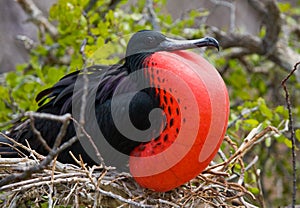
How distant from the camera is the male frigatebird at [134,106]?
54.5 inches

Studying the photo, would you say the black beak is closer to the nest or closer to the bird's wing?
the bird's wing

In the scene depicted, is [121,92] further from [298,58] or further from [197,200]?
[298,58]

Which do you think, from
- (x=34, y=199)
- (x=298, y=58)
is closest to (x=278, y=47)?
(x=298, y=58)

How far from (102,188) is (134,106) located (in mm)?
220

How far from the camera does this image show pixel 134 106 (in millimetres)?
1420

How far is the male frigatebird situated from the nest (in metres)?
0.05

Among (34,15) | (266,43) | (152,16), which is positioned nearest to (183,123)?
(152,16)

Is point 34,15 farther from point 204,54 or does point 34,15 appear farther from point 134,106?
point 134,106

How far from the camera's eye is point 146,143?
1425 millimetres

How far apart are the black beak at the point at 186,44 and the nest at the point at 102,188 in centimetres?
30

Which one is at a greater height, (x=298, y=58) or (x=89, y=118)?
(x=89, y=118)

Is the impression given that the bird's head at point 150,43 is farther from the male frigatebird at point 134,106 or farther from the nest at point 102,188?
the nest at point 102,188

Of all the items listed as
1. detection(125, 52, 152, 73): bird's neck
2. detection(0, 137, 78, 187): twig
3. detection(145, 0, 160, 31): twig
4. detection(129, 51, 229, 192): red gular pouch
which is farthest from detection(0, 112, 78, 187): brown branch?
detection(145, 0, 160, 31): twig

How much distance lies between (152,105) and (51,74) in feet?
2.02
